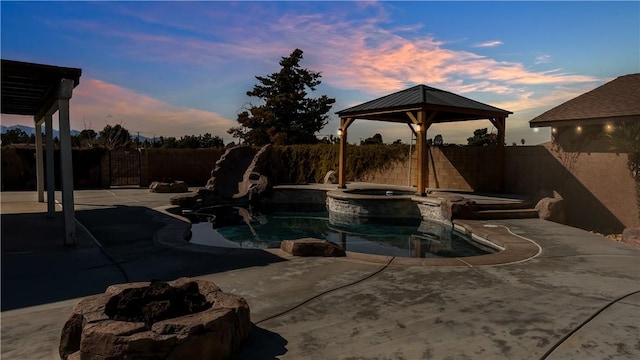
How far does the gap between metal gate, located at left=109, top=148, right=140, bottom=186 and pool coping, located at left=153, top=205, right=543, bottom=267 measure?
13.0 meters

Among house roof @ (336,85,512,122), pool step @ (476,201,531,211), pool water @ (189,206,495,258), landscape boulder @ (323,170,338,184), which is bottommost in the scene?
pool water @ (189,206,495,258)

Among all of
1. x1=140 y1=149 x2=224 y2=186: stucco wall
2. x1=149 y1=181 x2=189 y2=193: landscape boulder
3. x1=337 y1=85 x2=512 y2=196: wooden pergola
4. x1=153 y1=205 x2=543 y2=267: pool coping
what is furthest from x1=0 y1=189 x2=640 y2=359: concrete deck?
x1=140 y1=149 x2=224 y2=186: stucco wall

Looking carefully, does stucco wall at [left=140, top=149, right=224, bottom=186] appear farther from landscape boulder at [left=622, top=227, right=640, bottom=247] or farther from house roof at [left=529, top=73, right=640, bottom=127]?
landscape boulder at [left=622, top=227, right=640, bottom=247]

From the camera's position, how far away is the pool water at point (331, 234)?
25.3 ft

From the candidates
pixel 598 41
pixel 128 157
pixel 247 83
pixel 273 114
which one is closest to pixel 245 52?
pixel 598 41

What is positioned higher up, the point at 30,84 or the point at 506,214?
the point at 30,84

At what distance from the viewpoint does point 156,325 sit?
2.35 meters

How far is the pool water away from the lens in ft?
25.3

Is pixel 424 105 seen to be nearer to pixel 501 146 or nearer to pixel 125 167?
pixel 501 146

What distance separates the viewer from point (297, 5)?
9.11 meters

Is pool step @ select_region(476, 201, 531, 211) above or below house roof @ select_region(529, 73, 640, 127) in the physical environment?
below

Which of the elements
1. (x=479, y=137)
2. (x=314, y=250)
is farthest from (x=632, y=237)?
(x=479, y=137)

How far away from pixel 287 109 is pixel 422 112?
55.6ft

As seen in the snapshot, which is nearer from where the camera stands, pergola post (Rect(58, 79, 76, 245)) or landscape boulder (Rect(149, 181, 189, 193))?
pergola post (Rect(58, 79, 76, 245))
